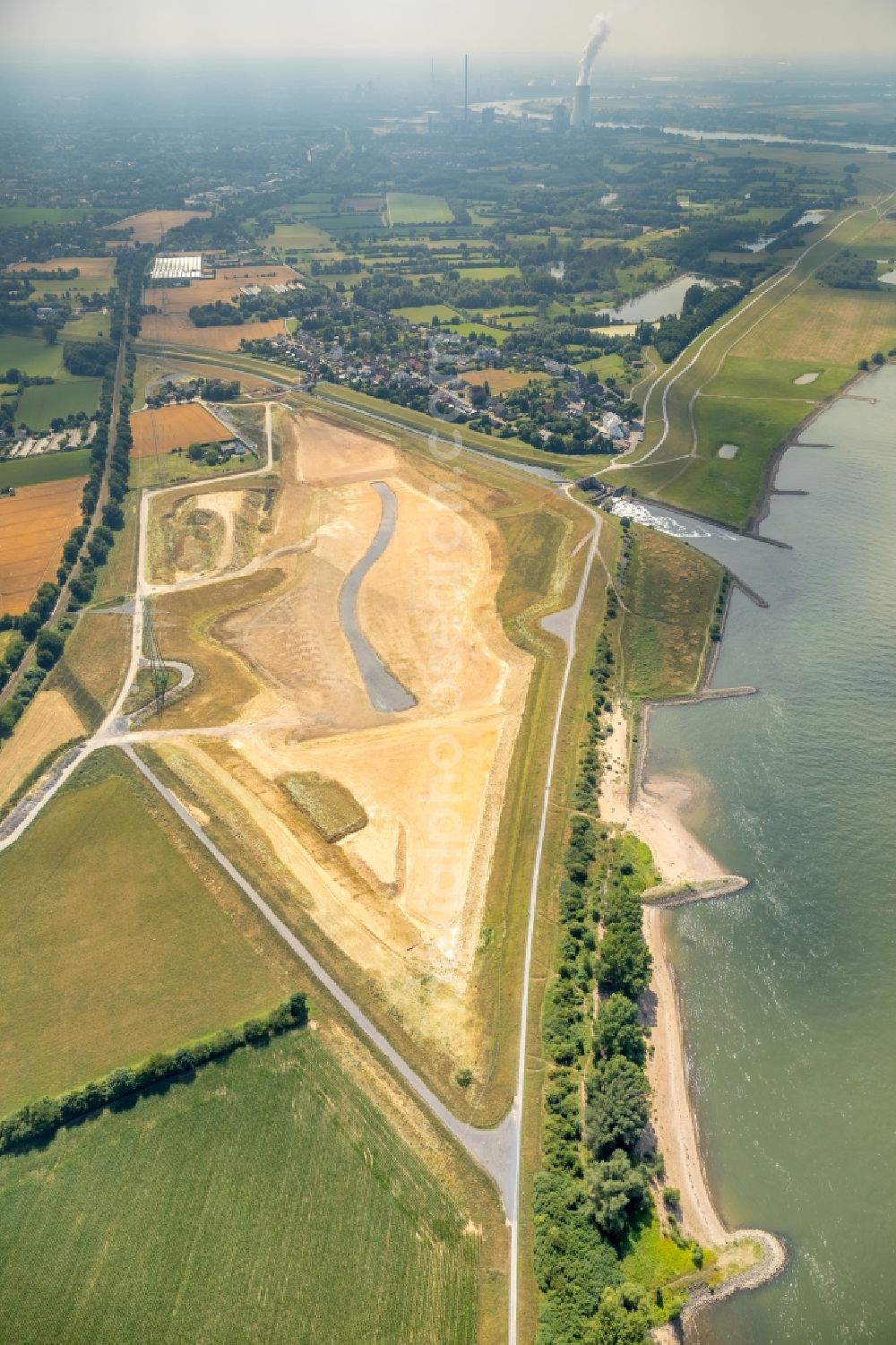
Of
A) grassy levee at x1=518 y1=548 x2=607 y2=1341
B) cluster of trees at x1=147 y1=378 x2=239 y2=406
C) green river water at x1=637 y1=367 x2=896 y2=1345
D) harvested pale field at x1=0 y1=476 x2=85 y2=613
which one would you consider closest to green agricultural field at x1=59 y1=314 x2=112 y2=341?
cluster of trees at x1=147 y1=378 x2=239 y2=406

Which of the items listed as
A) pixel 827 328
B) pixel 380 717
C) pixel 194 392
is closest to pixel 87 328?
pixel 194 392

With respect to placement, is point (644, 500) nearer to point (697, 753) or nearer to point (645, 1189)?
point (697, 753)

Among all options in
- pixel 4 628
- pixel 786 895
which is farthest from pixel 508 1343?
pixel 4 628

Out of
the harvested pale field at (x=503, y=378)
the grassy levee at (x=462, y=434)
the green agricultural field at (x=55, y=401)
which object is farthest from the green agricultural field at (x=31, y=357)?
the harvested pale field at (x=503, y=378)

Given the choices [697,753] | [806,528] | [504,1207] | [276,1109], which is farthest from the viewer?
[806,528]

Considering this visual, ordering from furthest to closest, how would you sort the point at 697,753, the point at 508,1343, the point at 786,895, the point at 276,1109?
the point at 697,753 < the point at 786,895 < the point at 276,1109 < the point at 508,1343

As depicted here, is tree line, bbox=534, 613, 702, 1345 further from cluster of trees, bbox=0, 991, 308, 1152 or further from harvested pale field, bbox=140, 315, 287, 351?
harvested pale field, bbox=140, 315, 287, 351
